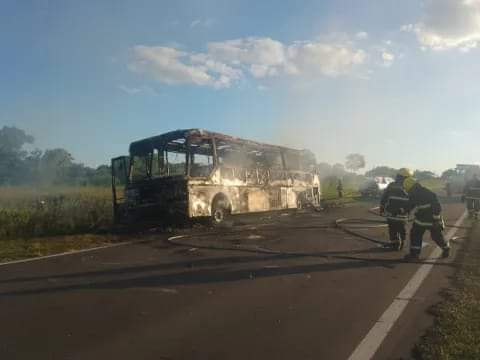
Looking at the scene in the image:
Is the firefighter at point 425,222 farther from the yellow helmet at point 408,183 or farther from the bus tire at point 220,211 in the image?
the bus tire at point 220,211

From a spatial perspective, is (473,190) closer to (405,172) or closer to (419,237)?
(405,172)

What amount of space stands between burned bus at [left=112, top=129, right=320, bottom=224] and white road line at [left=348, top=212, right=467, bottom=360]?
743 cm

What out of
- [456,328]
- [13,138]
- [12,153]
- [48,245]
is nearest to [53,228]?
[48,245]

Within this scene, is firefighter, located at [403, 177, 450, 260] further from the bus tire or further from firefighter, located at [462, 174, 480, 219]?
firefighter, located at [462, 174, 480, 219]

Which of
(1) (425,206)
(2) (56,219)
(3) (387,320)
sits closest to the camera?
(3) (387,320)

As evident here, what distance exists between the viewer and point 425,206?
7.88 metres

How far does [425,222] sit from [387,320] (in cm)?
393

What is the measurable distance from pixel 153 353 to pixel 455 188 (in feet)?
110

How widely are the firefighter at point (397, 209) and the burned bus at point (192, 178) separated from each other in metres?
5.62

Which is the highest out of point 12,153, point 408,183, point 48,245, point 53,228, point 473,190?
point 12,153

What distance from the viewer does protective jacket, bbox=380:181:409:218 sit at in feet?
28.8

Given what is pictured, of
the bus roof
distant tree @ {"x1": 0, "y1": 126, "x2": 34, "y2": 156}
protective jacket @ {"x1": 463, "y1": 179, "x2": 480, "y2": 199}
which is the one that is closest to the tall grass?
the bus roof

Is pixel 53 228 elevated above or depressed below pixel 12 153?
below

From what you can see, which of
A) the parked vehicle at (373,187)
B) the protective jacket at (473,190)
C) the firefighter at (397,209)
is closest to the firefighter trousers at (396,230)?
the firefighter at (397,209)
